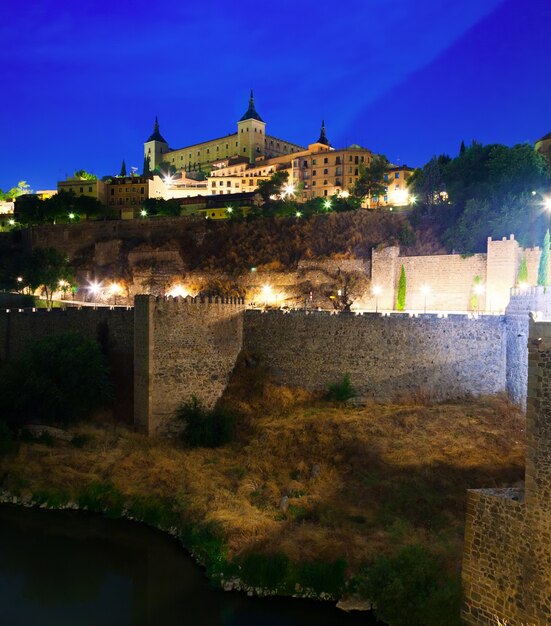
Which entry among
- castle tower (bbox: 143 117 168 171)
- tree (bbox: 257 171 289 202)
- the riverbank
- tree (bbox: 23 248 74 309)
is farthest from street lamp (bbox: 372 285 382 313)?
castle tower (bbox: 143 117 168 171)

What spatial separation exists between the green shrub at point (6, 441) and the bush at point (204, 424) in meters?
5.93

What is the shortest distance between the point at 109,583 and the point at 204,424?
23.7 ft

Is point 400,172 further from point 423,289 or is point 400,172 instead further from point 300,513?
point 300,513

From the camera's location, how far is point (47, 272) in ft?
138

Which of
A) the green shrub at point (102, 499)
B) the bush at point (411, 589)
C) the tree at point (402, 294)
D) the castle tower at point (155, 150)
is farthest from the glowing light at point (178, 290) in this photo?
the castle tower at point (155, 150)

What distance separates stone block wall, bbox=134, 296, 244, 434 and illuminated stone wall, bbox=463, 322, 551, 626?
14236 millimetres

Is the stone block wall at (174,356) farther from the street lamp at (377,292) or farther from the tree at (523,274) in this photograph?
the tree at (523,274)

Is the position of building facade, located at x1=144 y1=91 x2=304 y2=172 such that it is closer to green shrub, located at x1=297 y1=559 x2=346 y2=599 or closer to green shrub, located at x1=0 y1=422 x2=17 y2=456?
green shrub, located at x1=0 y1=422 x2=17 y2=456

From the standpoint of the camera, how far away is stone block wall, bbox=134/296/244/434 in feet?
71.9

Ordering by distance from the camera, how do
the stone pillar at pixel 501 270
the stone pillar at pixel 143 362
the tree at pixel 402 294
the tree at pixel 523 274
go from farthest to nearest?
the tree at pixel 402 294
the stone pillar at pixel 501 270
the tree at pixel 523 274
the stone pillar at pixel 143 362

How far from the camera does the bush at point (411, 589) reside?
11375 millimetres

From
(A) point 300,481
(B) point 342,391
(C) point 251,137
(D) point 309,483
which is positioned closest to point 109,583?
(A) point 300,481

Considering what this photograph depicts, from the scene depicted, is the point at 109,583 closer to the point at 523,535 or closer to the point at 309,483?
the point at 309,483

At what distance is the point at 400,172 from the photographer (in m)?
67.6
